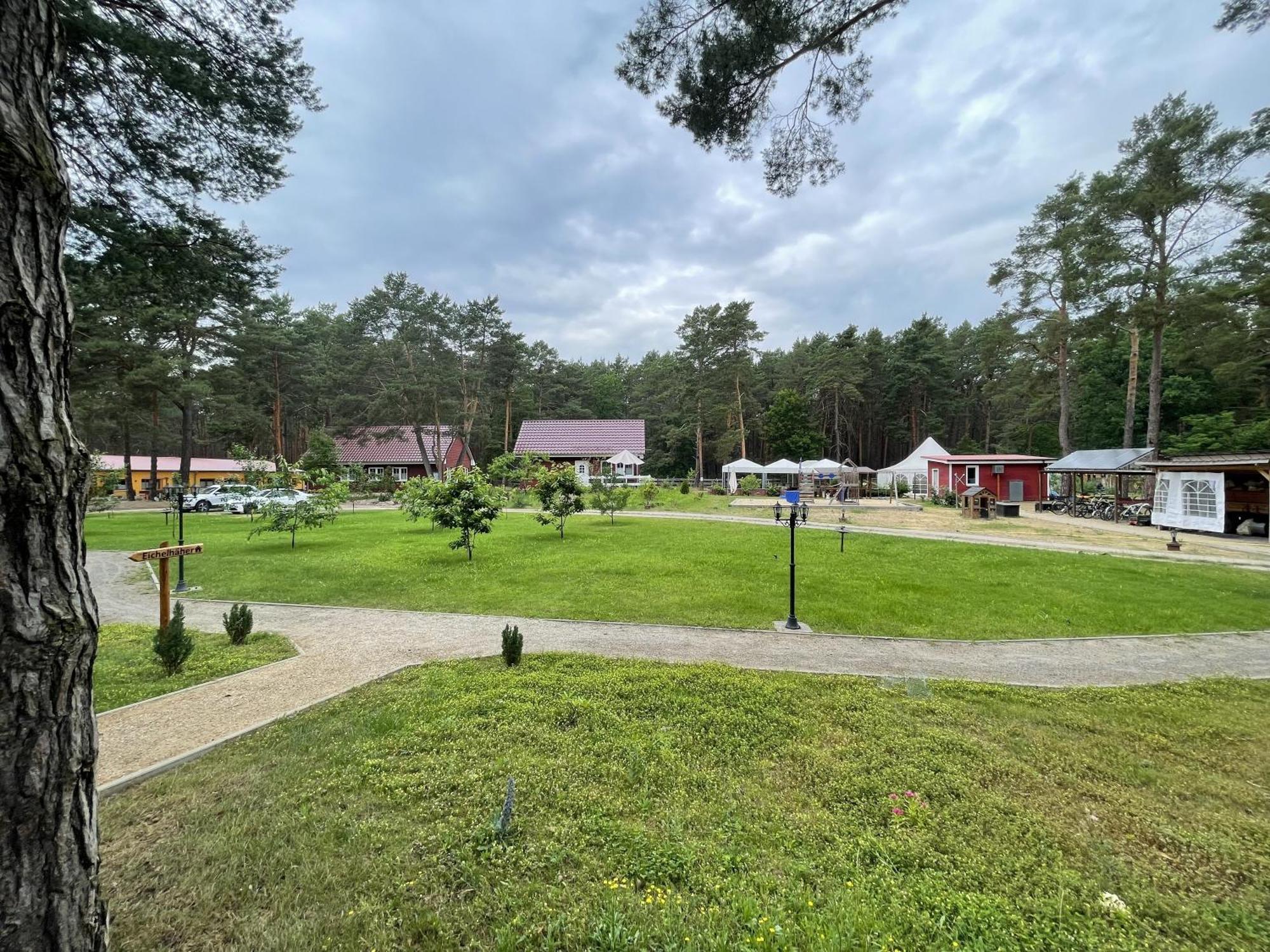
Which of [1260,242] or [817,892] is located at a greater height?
[1260,242]

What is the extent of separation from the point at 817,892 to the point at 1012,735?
276 centimetres

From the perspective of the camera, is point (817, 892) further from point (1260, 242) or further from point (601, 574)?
point (1260, 242)

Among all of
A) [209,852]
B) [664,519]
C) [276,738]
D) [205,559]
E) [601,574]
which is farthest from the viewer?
[664,519]

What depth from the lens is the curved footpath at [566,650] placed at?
4.25 meters

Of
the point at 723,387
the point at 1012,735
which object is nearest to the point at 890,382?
the point at 723,387

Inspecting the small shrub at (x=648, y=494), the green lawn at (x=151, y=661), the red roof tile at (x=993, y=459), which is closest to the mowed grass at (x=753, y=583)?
the green lawn at (x=151, y=661)

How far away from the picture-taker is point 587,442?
41.8 meters

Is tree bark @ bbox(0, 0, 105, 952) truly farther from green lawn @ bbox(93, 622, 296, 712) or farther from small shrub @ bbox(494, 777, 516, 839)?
green lawn @ bbox(93, 622, 296, 712)

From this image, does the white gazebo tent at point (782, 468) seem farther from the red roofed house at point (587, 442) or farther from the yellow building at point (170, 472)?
the yellow building at point (170, 472)

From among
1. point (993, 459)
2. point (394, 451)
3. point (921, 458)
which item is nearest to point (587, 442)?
point (394, 451)

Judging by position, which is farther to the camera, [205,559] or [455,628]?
[205,559]

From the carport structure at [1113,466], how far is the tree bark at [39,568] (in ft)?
87.4

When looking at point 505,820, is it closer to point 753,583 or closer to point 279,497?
point 753,583

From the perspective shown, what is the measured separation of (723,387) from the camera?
43625 millimetres
